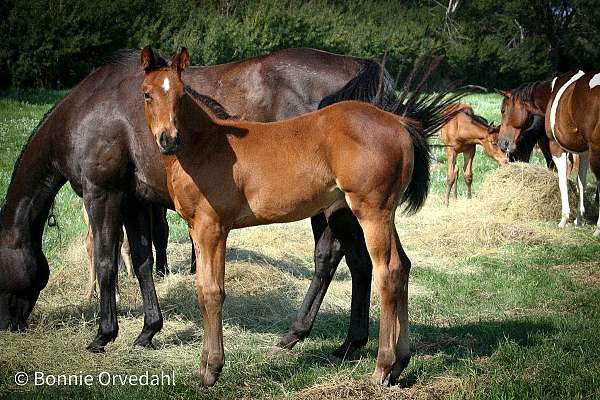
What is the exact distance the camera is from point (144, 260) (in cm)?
582

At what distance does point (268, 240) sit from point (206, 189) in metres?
4.89

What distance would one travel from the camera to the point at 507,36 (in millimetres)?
42656

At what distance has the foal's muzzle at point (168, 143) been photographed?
13.1ft

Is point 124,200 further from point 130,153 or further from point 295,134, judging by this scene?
point 295,134

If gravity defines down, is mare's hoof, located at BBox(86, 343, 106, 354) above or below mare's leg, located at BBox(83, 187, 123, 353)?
below

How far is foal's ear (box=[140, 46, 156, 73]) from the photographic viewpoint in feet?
14.3

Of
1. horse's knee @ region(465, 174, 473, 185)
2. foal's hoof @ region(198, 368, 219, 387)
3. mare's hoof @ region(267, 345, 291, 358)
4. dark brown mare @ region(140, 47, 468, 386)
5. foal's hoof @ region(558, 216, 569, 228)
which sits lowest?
horse's knee @ region(465, 174, 473, 185)

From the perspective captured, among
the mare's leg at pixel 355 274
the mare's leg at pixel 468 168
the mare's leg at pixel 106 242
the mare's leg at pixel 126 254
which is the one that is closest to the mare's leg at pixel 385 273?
the mare's leg at pixel 355 274

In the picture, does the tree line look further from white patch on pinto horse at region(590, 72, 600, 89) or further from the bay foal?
white patch on pinto horse at region(590, 72, 600, 89)

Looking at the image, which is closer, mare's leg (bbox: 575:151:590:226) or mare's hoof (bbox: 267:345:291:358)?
mare's hoof (bbox: 267:345:291:358)

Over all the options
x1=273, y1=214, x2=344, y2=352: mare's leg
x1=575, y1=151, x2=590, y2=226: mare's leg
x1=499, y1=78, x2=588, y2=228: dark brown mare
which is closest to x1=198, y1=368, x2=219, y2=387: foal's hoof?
x1=273, y1=214, x2=344, y2=352: mare's leg

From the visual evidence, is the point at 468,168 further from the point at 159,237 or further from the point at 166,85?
the point at 166,85

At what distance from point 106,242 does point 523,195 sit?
7.13m

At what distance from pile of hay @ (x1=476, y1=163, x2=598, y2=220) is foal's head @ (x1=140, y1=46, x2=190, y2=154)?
7.39 meters
